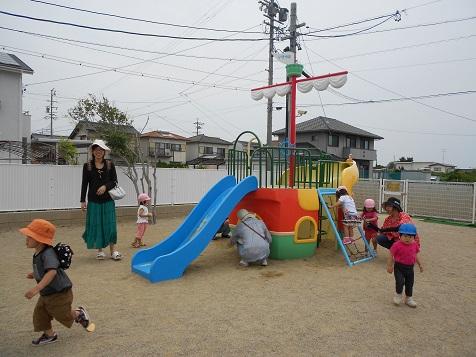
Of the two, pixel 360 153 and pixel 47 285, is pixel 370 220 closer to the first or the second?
pixel 47 285

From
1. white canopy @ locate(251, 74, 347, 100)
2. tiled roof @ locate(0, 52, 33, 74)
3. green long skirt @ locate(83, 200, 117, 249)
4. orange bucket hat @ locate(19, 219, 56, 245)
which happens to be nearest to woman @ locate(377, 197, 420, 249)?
white canopy @ locate(251, 74, 347, 100)

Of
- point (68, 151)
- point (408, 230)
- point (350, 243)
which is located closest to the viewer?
point (408, 230)

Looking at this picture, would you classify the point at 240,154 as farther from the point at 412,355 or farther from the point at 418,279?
the point at 412,355

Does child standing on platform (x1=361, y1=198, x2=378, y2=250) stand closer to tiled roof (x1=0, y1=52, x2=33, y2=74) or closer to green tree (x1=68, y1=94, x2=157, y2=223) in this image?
green tree (x1=68, y1=94, x2=157, y2=223)

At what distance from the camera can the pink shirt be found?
4.04 metres

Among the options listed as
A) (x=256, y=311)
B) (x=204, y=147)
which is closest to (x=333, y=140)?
(x=204, y=147)

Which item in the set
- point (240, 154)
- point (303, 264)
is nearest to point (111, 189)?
point (240, 154)

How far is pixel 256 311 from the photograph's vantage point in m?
3.92

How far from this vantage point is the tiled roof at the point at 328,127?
33281 mm

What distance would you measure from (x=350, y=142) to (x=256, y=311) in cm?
3366

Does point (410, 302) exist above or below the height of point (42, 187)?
below

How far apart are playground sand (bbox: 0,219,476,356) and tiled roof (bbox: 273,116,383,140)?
91.5 ft

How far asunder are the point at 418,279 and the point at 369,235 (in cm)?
154

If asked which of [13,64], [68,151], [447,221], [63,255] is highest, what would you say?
[13,64]
